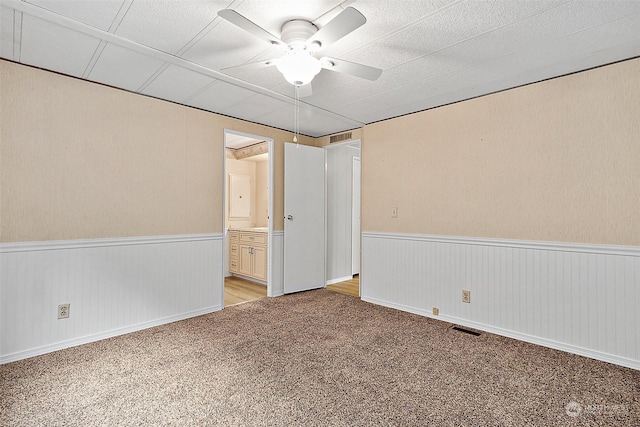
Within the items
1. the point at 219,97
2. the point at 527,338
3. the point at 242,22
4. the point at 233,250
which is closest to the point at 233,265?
the point at 233,250

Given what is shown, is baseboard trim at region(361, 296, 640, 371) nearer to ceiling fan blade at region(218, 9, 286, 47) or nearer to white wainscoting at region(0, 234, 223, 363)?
white wainscoting at region(0, 234, 223, 363)

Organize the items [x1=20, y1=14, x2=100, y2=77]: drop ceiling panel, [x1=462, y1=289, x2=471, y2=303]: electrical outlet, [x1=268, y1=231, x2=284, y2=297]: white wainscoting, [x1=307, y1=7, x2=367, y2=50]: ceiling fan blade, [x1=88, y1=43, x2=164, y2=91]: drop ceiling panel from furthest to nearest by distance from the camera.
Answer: [x1=268, y1=231, x2=284, y2=297]: white wainscoting
[x1=462, y1=289, x2=471, y2=303]: electrical outlet
[x1=88, y1=43, x2=164, y2=91]: drop ceiling panel
[x1=20, y1=14, x2=100, y2=77]: drop ceiling panel
[x1=307, y1=7, x2=367, y2=50]: ceiling fan blade

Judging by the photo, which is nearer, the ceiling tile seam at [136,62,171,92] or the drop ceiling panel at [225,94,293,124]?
the ceiling tile seam at [136,62,171,92]

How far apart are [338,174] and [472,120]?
2.37m

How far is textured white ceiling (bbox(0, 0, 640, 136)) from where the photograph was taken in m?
1.79

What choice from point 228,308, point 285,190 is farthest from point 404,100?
point 228,308

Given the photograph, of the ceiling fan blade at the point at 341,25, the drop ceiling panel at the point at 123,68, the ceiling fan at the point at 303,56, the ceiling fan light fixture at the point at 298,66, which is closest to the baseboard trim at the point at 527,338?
the ceiling fan at the point at 303,56

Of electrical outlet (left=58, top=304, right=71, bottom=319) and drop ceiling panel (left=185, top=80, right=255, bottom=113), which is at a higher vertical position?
drop ceiling panel (left=185, top=80, right=255, bottom=113)

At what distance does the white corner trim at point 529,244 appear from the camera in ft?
7.95

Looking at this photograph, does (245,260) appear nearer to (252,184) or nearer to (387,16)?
(252,184)

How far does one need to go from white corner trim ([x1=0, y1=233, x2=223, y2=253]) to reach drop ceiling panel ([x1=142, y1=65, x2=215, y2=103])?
1.41 meters

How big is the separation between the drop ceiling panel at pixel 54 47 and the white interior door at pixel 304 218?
2.37 metres

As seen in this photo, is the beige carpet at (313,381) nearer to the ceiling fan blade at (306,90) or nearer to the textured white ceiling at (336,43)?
the ceiling fan blade at (306,90)

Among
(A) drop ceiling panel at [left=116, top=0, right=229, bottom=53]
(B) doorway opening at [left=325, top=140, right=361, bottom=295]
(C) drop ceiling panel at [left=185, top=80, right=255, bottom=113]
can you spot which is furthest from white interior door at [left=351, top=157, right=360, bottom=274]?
(A) drop ceiling panel at [left=116, top=0, right=229, bottom=53]
